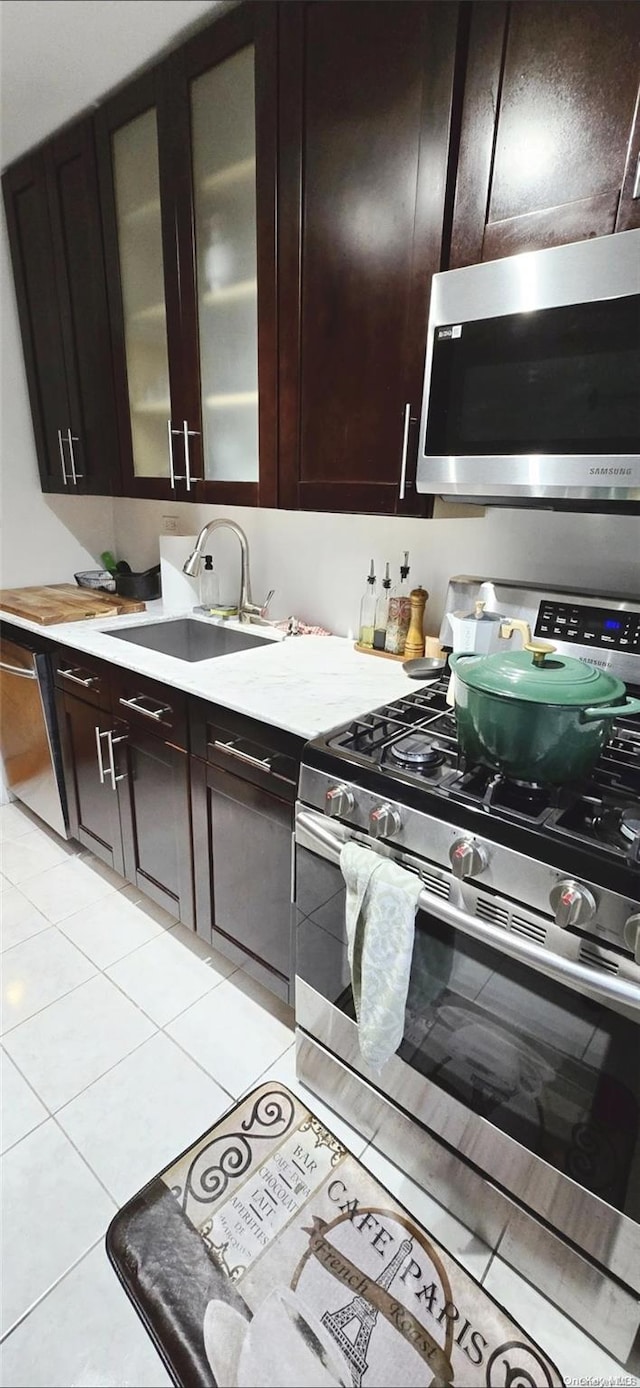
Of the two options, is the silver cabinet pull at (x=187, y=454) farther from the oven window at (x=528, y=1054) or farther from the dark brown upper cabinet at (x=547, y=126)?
the oven window at (x=528, y=1054)

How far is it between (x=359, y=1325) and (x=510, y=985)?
67 centimetres

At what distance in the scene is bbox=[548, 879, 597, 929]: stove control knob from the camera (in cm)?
82

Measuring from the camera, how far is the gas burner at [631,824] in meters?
0.85

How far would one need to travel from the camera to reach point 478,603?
1488 millimetres

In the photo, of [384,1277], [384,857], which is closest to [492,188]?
[384,857]

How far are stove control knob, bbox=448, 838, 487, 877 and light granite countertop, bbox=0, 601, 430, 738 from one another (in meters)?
0.39

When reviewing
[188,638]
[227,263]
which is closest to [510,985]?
[188,638]

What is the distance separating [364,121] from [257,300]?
0.42m

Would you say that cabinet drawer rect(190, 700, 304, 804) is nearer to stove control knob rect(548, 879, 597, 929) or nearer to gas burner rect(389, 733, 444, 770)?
gas burner rect(389, 733, 444, 770)

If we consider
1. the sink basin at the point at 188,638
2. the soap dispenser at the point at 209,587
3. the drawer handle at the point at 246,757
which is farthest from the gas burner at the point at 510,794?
the soap dispenser at the point at 209,587

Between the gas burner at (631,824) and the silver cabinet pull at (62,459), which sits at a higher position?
the silver cabinet pull at (62,459)

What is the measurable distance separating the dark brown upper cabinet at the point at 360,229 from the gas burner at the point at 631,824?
80cm

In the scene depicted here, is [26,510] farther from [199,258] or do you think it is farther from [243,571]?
[199,258]

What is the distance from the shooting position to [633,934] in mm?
793
